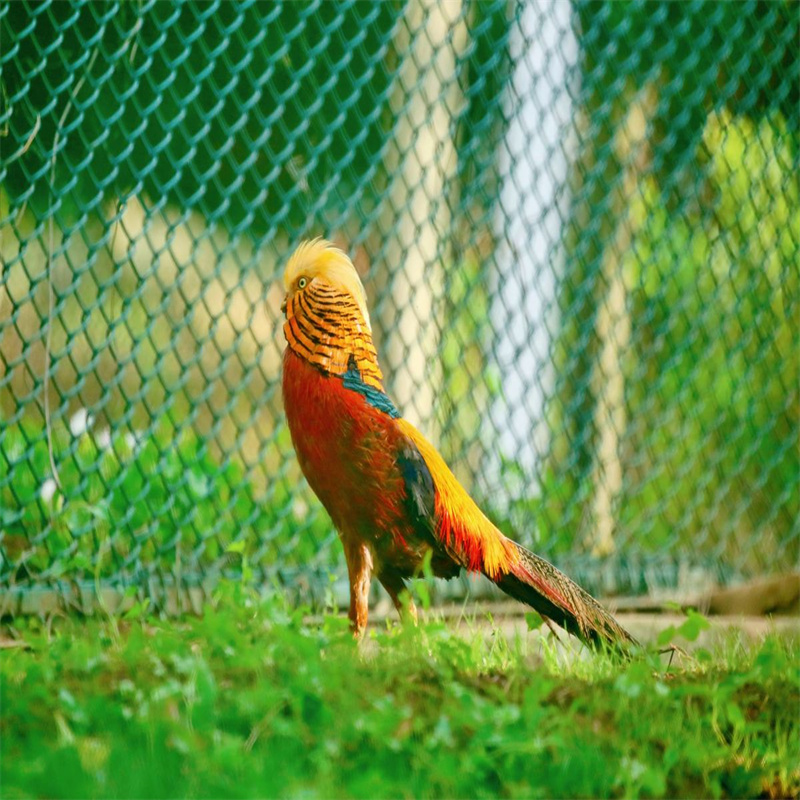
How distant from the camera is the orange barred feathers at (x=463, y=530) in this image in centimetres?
358

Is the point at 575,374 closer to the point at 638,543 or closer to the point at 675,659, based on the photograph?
the point at 638,543

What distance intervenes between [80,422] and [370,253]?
171 centimetres

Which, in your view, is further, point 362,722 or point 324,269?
point 324,269

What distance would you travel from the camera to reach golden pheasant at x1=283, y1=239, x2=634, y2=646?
3.43 metres

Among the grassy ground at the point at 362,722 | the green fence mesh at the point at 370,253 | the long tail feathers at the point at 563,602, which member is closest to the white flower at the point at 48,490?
the green fence mesh at the point at 370,253

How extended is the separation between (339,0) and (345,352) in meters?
2.81

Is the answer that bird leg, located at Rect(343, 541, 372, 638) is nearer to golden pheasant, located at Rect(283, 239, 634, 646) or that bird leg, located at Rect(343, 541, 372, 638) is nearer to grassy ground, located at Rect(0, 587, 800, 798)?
golden pheasant, located at Rect(283, 239, 634, 646)

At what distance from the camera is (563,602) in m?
3.61

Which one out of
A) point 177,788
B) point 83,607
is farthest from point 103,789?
point 83,607

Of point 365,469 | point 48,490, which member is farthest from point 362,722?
point 48,490

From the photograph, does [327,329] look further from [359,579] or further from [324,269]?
[359,579]

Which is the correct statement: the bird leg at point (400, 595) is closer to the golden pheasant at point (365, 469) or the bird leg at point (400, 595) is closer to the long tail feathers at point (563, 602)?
the golden pheasant at point (365, 469)

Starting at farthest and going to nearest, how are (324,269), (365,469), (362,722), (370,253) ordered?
(370,253), (324,269), (365,469), (362,722)

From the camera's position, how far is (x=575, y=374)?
6.91m
